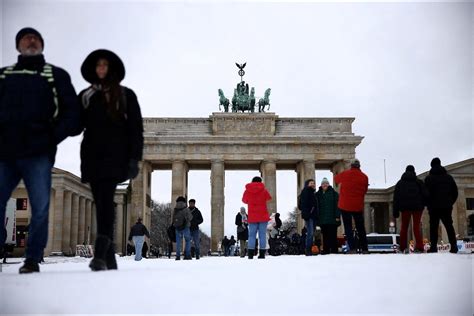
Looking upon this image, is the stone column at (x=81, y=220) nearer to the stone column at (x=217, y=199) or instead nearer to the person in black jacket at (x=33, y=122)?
the stone column at (x=217, y=199)

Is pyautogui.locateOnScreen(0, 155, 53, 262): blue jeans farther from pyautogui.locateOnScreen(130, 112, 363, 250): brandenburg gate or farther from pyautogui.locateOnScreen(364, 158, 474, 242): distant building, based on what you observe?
pyautogui.locateOnScreen(364, 158, 474, 242): distant building

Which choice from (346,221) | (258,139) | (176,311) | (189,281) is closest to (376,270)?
(189,281)

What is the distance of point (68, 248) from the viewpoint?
159ft

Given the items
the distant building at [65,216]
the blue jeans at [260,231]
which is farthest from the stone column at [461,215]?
the blue jeans at [260,231]

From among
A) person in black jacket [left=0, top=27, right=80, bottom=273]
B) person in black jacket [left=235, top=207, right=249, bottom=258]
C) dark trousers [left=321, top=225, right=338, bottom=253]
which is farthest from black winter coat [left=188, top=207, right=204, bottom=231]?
person in black jacket [left=0, top=27, right=80, bottom=273]

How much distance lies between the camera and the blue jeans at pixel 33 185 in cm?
570

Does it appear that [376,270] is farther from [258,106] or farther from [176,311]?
[258,106]

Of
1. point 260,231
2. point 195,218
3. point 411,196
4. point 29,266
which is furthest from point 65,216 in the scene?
point 29,266

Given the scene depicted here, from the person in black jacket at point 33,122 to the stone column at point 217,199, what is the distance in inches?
1737

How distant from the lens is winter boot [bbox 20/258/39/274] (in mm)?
5518

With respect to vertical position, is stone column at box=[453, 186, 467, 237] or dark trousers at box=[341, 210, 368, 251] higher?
stone column at box=[453, 186, 467, 237]

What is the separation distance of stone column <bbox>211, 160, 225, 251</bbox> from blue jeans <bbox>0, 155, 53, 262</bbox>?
44.0 m

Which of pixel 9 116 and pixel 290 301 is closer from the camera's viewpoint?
pixel 290 301

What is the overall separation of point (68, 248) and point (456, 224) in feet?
109
